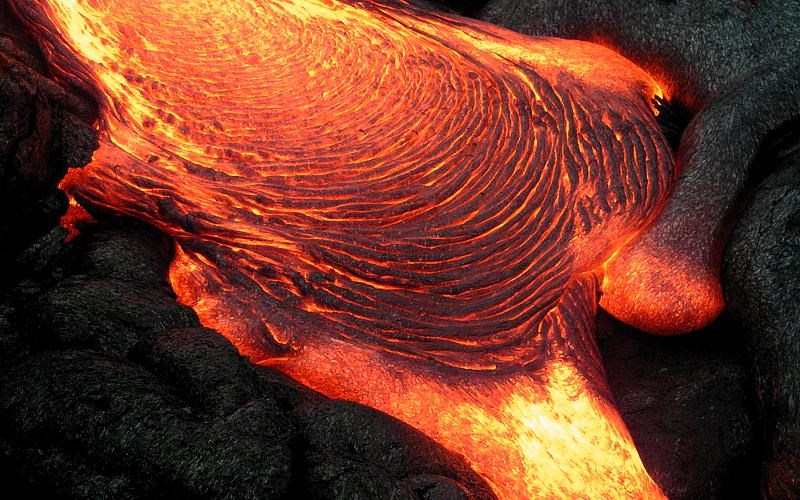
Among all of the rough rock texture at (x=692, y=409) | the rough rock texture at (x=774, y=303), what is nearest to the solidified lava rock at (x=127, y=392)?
the rough rock texture at (x=692, y=409)

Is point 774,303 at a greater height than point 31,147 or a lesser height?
greater

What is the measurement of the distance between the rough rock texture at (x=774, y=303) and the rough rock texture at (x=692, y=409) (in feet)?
0.46

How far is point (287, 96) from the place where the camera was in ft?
11.9

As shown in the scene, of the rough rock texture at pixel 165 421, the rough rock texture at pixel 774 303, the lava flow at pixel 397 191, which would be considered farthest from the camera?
the lava flow at pixel 397 191

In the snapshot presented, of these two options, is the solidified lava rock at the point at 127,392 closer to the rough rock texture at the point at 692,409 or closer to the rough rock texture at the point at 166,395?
the rough rock texture at the point at 166,395

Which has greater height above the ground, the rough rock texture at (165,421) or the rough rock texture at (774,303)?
the rough rock texture at (774,303)

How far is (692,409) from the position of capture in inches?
116

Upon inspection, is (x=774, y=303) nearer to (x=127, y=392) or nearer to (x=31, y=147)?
(x=127, y=392)

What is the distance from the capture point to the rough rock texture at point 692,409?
2.84 meters

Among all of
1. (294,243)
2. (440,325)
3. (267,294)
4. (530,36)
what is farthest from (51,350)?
(530,36)

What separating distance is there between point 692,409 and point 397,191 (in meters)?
1.54

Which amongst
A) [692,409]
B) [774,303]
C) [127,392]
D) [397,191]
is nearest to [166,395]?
[127,392]

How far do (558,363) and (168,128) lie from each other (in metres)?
2.02

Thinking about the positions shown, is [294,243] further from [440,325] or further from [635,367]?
[635,367]
